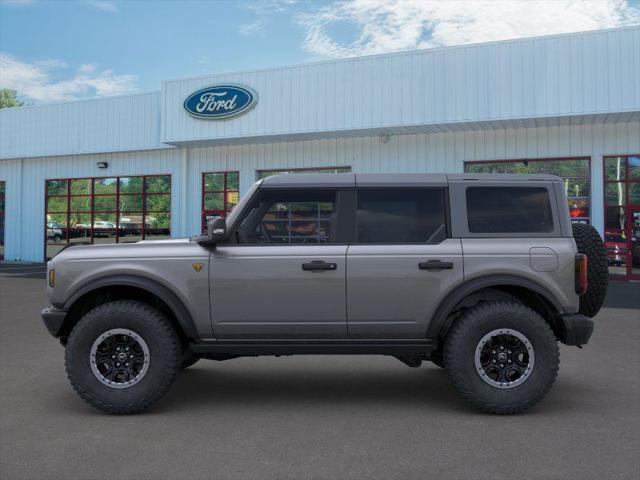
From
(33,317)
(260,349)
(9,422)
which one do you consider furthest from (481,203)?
(33,317)

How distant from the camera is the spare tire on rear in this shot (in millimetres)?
5227

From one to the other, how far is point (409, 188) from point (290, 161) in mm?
16118

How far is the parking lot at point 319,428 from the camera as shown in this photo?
3752 mm

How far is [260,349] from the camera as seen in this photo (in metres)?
5.02

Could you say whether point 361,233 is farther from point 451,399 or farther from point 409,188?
point 451,399

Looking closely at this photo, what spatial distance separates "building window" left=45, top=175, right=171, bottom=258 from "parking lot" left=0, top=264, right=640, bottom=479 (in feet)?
55.9

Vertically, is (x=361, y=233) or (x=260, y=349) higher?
(x=361, y=233)

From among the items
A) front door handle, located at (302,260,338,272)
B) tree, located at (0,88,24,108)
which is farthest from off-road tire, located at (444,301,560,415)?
tree, located at (0,88,24,108)

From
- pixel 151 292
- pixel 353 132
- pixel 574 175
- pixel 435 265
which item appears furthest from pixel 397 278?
pixel 574 175

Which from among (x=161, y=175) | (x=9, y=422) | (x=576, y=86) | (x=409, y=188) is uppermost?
(x=576, y=86)

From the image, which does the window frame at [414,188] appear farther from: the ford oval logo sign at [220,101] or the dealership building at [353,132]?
the ford oval logo sign at [220,101]

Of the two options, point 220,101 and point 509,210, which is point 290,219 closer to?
point 509,210

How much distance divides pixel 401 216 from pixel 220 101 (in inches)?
643

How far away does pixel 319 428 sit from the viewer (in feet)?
14.9
